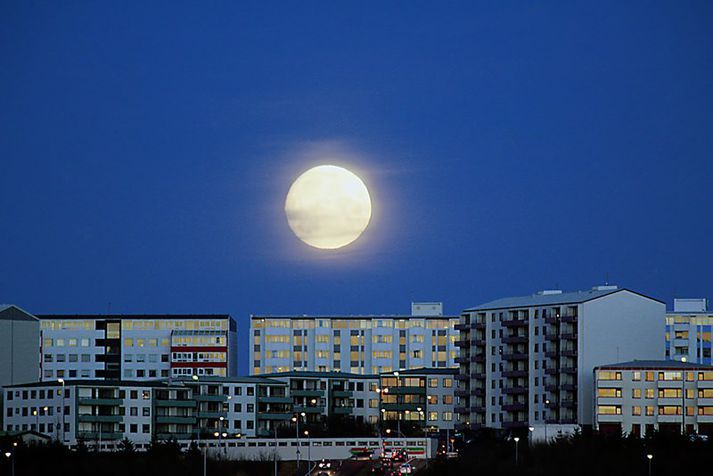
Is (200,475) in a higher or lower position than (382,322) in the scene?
lower

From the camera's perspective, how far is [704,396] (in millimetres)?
102938

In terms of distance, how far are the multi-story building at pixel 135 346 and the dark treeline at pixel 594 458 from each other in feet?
196

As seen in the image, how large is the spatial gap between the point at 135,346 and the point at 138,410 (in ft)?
145

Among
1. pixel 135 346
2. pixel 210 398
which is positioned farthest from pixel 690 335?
pixel 135 346

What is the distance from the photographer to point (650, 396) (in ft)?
340

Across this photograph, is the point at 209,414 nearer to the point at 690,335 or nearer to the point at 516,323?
the point at 516,323

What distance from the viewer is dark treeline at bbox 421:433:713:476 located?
81.7 m

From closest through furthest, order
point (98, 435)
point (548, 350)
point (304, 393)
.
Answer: point (98, 435) < point (548, 350) < point (304, 393)

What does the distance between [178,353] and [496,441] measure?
55404 mm

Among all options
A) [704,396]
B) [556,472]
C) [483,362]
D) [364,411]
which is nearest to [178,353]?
[364,411]

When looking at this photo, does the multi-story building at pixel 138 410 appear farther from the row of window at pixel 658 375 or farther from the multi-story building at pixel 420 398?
the row of window at pixel 658 375

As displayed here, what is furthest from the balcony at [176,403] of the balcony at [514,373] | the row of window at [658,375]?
the row of window at [658,375]

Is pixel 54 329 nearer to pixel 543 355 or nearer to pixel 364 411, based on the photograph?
pixel 364 411

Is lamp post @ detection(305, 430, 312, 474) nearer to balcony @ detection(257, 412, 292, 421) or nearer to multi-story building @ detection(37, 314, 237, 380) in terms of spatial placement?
balcony @ detection(257, 412, 292, 421)
